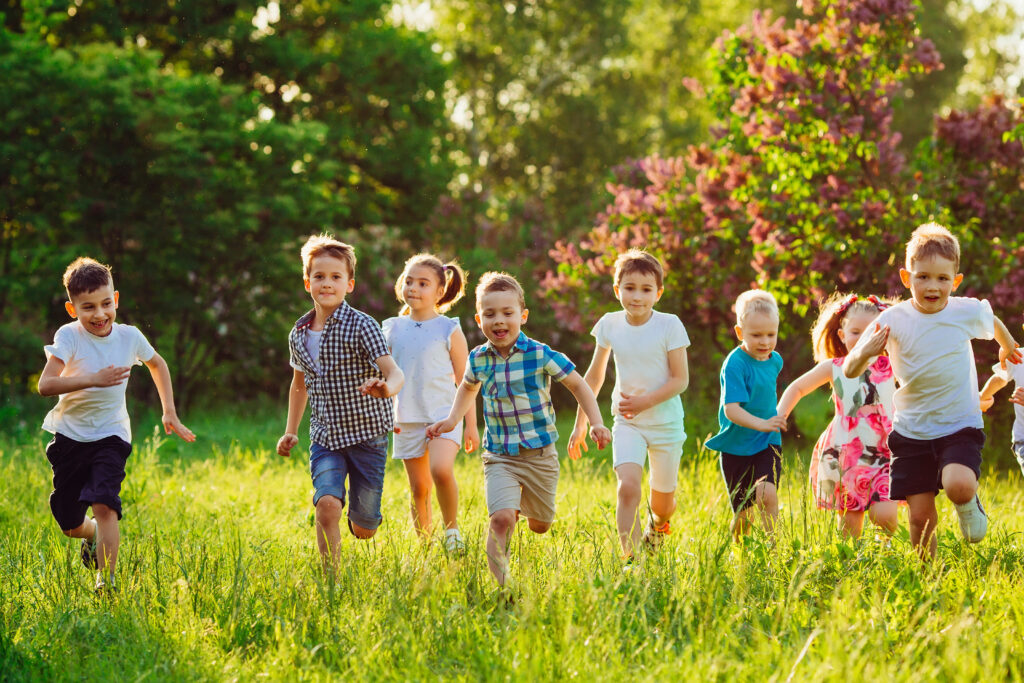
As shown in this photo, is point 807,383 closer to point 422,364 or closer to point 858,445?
point 858,445

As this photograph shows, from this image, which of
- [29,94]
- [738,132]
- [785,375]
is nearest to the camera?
[738,132]

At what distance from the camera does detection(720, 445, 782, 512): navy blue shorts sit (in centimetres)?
555

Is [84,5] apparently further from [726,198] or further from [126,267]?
[726,198]

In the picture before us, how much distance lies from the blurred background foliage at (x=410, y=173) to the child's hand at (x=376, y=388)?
5812 mm

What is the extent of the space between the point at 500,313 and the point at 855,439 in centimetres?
213

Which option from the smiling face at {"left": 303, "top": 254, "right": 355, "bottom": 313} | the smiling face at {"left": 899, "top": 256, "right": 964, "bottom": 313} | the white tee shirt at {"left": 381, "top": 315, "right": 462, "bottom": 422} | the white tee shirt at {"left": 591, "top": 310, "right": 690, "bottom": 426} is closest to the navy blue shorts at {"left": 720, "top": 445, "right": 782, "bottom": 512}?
the white tee shirt at {"left": 591, "top": 310, "right": 690, "bottom": 426}

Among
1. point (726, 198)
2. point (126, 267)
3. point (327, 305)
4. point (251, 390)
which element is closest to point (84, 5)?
point (126, 267)

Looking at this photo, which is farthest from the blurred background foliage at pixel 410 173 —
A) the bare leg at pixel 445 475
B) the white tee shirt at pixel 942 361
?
the bare leg at pixel 445 475

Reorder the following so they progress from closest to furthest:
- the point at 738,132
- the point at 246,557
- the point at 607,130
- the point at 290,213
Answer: the point at 246,557
the point at 738,132
the point at 290,213
the point at 607,130

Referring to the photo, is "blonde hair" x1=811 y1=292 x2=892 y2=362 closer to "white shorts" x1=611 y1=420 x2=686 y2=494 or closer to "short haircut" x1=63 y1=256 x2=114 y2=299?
"white shorts" x1=611 y1=420 x2=686 y2=494

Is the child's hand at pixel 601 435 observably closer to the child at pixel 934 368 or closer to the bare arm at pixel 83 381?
the child at pixel 934 368

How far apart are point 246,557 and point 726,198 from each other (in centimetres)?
737

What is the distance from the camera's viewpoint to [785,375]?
11992 mm

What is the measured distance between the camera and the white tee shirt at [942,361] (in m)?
4.79
